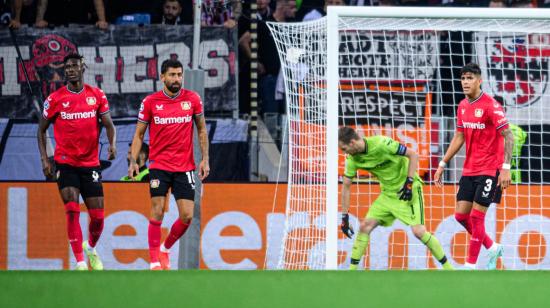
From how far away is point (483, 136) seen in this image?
9070mm

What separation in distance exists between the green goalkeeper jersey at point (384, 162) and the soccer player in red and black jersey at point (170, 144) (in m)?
1.40

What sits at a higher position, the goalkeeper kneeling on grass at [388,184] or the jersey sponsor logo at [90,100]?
the jersey sponsor logo at [90,100]

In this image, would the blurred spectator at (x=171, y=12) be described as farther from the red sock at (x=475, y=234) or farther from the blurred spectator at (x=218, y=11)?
the red sock at (x=475, y=234)

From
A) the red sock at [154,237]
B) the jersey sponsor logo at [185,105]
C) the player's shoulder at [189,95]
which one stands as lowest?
the red sock at [154,237]

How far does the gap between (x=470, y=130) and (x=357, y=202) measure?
1893mm

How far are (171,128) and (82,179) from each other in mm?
1053

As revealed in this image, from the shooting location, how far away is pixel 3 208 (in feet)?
34.7

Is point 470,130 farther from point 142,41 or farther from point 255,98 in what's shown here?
point 142,41

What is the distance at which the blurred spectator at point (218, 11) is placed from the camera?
38.6 feet

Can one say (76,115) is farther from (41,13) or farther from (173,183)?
(41,13)

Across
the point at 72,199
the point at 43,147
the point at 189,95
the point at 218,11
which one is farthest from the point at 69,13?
the point at 189,95

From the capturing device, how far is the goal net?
9.29 metres

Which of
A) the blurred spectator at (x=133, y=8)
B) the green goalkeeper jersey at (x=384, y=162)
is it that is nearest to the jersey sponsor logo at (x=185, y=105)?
the green goalkeeper jersey at (x=384, y=162)

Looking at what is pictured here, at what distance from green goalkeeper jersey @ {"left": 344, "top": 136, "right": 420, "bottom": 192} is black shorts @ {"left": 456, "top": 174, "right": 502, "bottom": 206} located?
474mm
